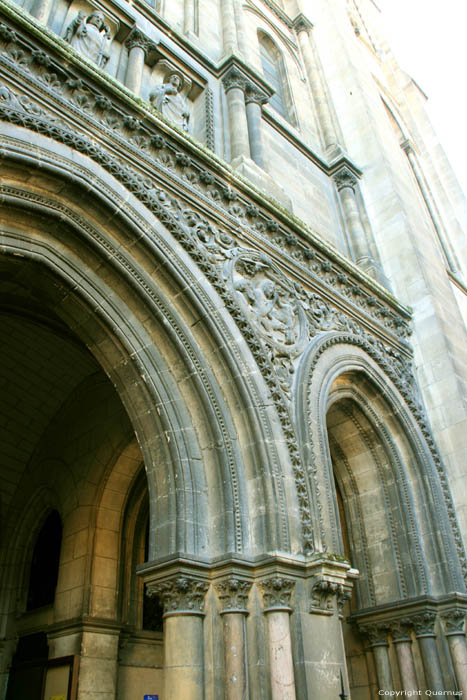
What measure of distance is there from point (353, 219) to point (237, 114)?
3123 millimetres

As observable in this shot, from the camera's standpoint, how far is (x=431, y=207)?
16.8 m

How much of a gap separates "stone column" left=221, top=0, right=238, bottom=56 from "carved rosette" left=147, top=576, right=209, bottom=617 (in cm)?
861

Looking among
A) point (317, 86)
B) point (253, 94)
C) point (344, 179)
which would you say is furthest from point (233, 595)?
point (317, 86)

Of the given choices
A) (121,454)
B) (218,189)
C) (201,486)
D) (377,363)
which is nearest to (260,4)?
(218,189)

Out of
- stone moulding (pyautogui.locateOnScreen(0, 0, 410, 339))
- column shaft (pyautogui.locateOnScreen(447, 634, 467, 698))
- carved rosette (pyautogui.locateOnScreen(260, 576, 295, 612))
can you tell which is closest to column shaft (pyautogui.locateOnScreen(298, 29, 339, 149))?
stone moulding (pyautogui.locateOnScreen(0, 0, 410, 339))

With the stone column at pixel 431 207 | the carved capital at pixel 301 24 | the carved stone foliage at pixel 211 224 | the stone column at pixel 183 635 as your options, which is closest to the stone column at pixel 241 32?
the carved capital at pixel 301 24

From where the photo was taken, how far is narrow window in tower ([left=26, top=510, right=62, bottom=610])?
8977 millimetres

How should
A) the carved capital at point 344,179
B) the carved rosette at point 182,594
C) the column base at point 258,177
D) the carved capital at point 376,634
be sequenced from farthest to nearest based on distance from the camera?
the carved capital at point 344,179 < the column base at point 258,177 < the carved capital at point 376,634 < the carved rosette at point 182,594

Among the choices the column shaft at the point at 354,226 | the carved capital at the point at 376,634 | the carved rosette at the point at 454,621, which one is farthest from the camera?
the column shaft at the point at 354,226

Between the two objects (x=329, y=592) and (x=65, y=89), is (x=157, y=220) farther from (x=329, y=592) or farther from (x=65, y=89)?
(x=329, y=592)

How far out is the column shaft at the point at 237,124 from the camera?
28.4ft

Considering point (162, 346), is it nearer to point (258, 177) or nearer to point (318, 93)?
point (258, 177)

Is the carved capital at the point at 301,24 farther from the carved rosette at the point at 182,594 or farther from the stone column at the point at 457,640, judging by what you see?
the carved rosette at the point at 182,594

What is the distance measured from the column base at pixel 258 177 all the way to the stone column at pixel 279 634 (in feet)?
17.3
